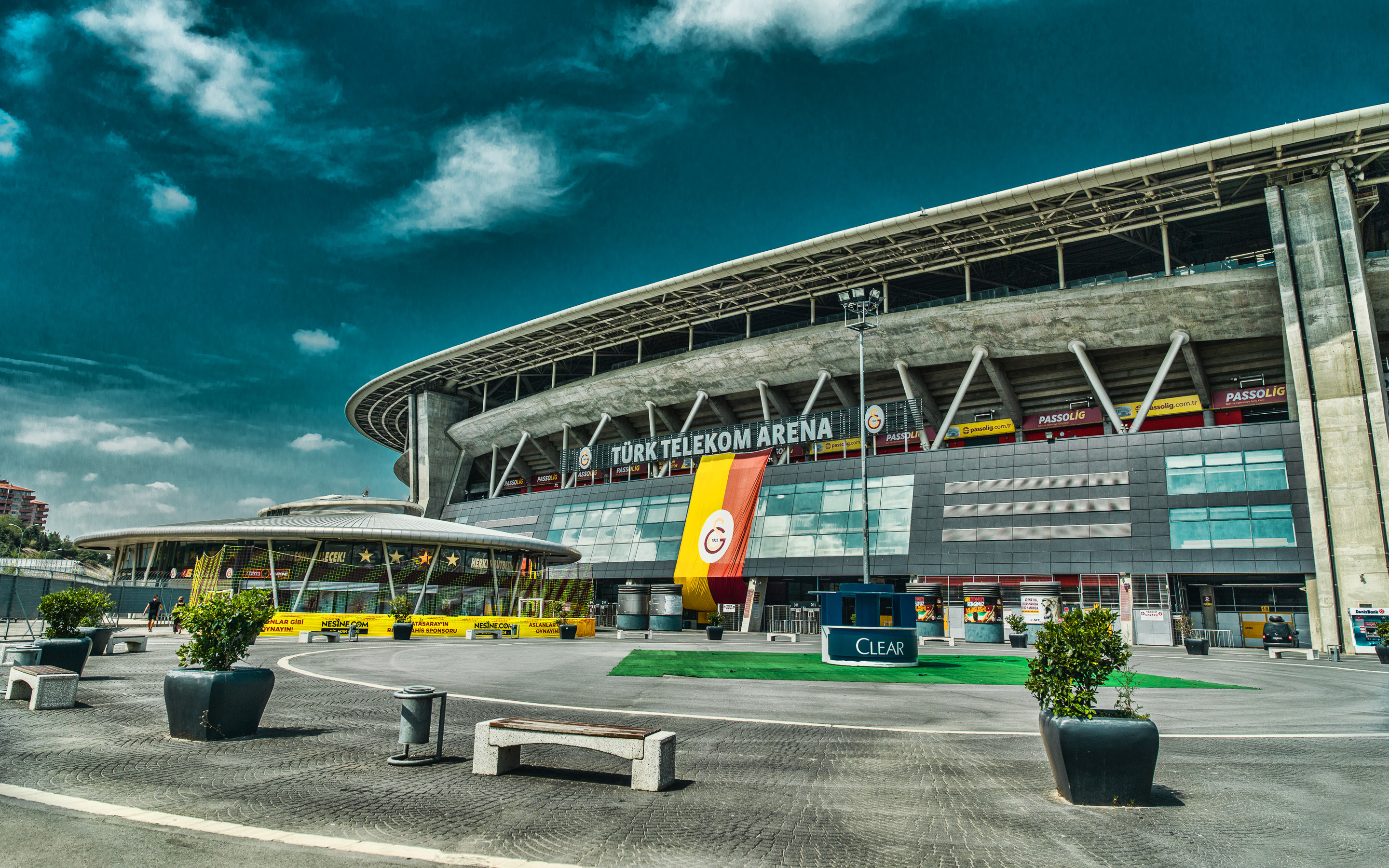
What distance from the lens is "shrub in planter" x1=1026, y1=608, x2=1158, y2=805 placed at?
7.01 metres

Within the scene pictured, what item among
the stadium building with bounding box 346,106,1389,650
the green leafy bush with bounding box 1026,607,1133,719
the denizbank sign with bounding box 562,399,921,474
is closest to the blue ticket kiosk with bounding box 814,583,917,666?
the green leafy bush with bounding box 1026,607,1133,719

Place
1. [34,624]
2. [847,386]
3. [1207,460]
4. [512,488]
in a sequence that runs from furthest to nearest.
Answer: [512,488] → [847,386] → [1207,460] → [34,624]

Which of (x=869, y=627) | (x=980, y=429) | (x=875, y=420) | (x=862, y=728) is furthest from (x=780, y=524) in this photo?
(x=862, y=728)

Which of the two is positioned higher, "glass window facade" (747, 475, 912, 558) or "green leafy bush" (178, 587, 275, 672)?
"glass window facade" (747, 475, 912, 558)

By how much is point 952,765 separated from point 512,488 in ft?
281

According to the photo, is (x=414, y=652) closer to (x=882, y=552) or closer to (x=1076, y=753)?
(x=1076, y=753)

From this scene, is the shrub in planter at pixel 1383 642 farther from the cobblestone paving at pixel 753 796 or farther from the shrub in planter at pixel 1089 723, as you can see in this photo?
the shrub in planter at pixel 1089 723

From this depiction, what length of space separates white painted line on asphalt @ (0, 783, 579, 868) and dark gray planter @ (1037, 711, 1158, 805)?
470 cm

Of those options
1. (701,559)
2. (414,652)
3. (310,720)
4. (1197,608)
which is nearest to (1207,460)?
(1197,608)

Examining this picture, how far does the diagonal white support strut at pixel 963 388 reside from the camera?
2126 inches

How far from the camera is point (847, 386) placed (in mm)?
63562

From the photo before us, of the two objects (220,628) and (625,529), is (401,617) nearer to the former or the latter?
(625,529)

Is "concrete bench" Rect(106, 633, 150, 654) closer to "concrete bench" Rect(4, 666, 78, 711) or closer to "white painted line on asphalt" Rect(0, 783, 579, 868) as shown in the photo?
"concrete bench" Rect(4, 666, 78, 711)

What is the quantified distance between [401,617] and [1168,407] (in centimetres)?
5193
